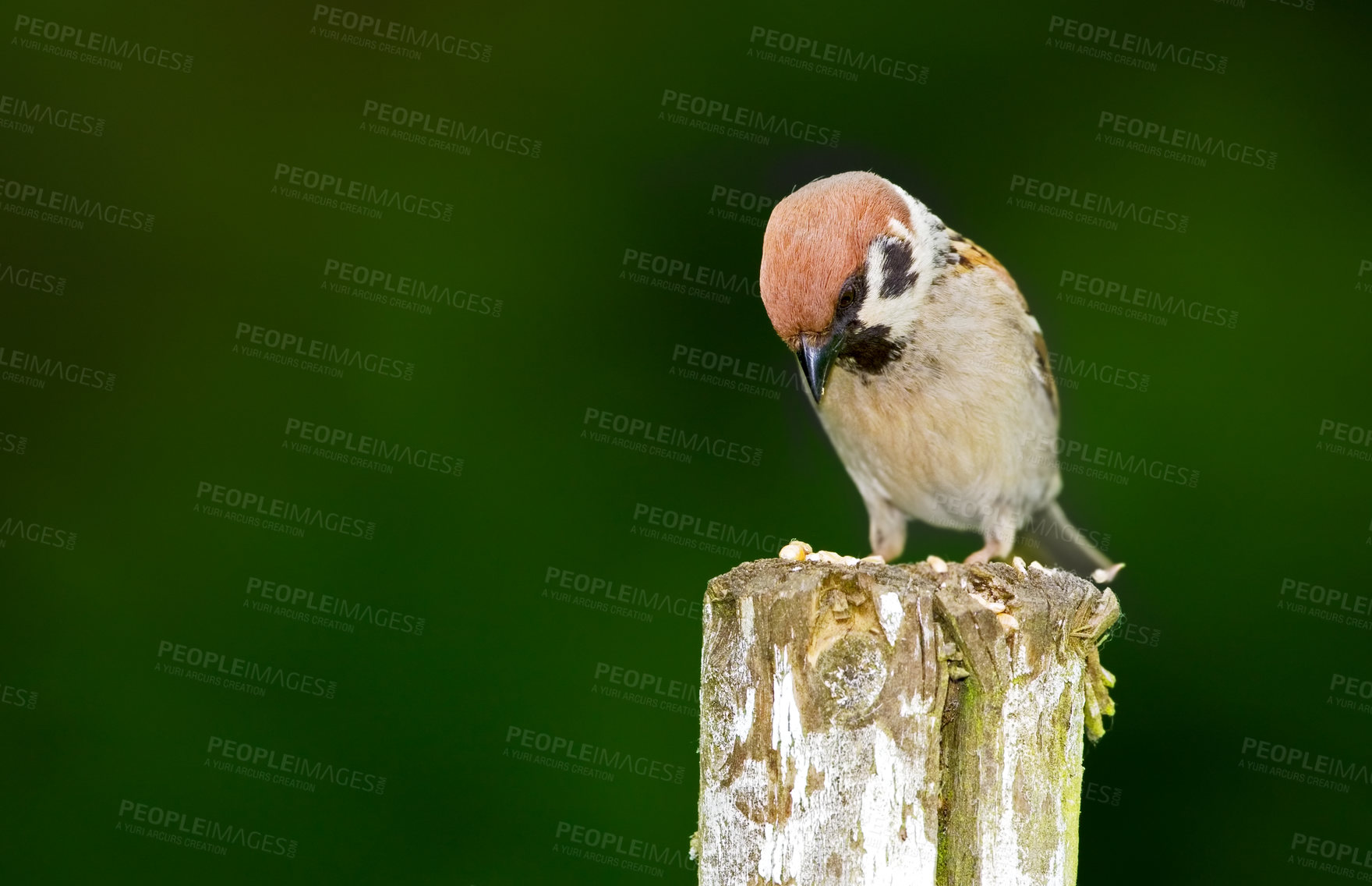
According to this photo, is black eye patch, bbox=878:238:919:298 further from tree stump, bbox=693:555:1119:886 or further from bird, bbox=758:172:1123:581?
tree stump, bbox=693:555:1119:886

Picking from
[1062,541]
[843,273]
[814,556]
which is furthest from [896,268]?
[1062,541]

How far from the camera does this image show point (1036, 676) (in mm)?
1668

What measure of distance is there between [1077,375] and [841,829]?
114 inches

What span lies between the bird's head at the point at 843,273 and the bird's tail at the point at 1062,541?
1199 mm

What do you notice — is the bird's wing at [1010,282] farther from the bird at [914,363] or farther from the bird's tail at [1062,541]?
the bird's tail at [1062,541]

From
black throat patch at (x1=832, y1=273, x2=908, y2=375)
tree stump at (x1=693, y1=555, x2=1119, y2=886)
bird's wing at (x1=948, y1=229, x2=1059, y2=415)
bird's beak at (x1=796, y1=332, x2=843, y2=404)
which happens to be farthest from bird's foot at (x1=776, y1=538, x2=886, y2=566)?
bird's wing at (x1=948, y1=229, x2=1059, y2=415)

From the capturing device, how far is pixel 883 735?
158 centimetres

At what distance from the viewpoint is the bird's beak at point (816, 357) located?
2.55 metres

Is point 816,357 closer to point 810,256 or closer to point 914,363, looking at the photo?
point 810,256

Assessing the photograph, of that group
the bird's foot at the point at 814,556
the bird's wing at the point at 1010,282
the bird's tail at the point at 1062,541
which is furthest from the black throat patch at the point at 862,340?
the bird's tail at the point at 1062,541

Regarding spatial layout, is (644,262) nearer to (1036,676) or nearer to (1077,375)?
(1077,375)

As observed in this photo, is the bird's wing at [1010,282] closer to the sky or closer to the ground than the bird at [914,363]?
closer to the sky

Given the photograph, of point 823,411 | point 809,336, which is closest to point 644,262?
point 823,411

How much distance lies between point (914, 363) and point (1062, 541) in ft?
4.08
